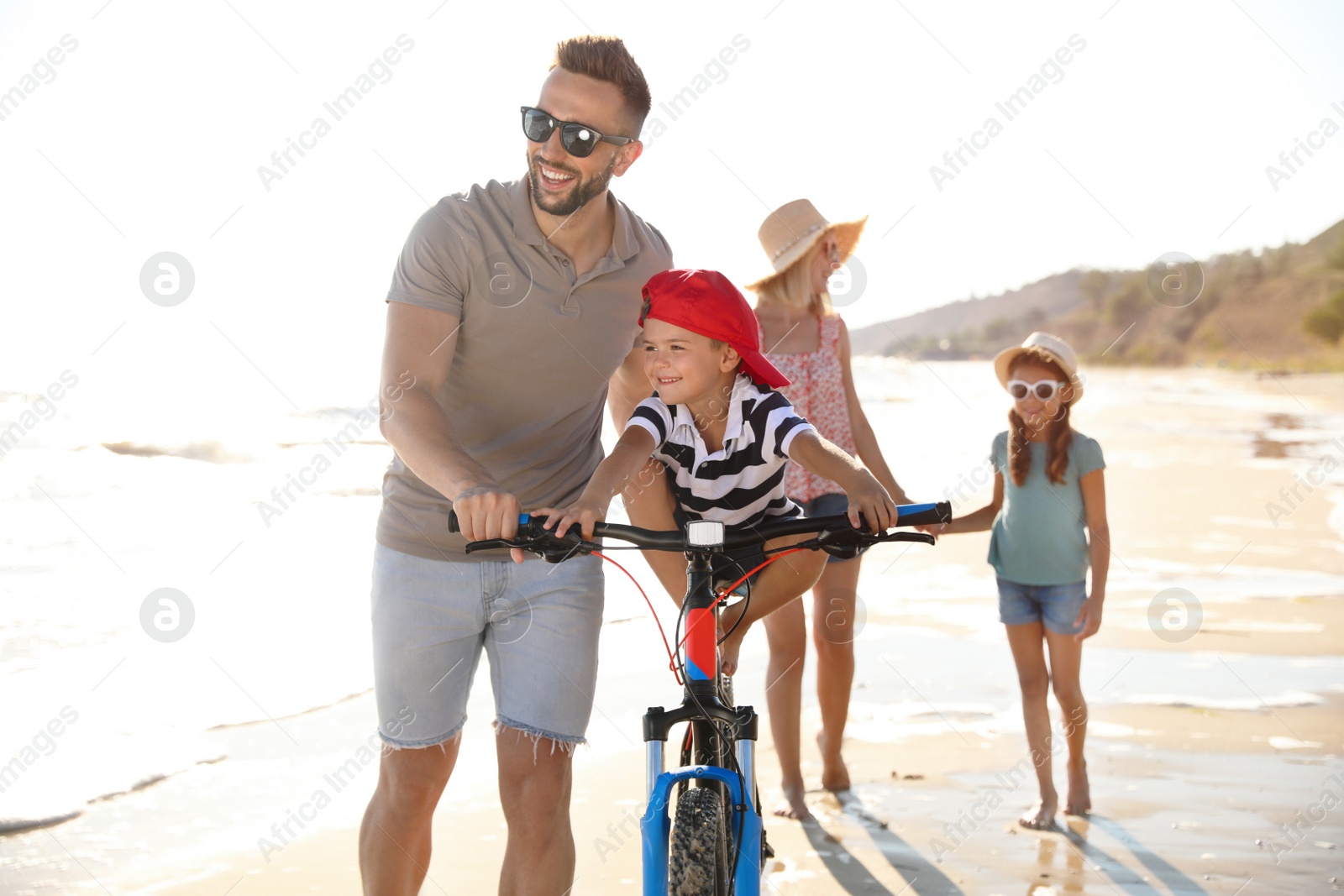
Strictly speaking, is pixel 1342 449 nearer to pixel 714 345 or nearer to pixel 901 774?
pixel 901 774

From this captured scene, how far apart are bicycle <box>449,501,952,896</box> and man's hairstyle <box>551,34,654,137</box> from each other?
1270 millimetres

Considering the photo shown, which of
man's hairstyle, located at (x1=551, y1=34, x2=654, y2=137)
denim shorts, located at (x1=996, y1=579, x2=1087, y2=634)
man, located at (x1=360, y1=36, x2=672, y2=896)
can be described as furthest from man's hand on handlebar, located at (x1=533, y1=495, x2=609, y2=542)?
denim shorts, located at (x1=996, y1=579, x2=1087, y2=634)

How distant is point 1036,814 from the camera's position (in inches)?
161

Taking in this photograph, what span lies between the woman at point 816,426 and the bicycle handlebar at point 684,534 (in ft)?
7.09

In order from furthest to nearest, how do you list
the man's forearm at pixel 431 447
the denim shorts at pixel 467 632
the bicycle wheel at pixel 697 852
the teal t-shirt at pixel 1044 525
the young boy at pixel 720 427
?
the teal t-shirt at pixel 1044 525 → the denim shorts at pixel 467 632 → the young boy at pixel 720 427 → the man's forearm at pixel 431 447 → the bicycle wheel at pixel 697 852

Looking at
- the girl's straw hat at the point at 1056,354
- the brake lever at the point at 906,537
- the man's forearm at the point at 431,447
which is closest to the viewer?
the brake lever at the point at 906,537

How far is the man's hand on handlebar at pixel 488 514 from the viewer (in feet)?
6.93

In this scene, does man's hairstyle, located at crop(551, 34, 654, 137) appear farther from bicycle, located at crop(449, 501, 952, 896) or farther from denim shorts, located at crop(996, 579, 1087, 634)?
denim shorts, located at crop(996, 579, 1087, 634)

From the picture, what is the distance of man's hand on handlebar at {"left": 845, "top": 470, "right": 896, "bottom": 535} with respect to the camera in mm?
2102

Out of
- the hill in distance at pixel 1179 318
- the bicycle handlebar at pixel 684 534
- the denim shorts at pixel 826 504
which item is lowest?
the bicycle handlebar at pixel 684 534

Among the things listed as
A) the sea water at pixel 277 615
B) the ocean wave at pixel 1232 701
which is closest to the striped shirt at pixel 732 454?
the sea water at pixel 277 615

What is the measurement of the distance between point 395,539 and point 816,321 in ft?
7.89

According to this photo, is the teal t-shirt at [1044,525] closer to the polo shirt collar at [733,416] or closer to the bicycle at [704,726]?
the polo shirt collar at [733,416]

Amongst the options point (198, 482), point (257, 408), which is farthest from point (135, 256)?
point (198, 482)
